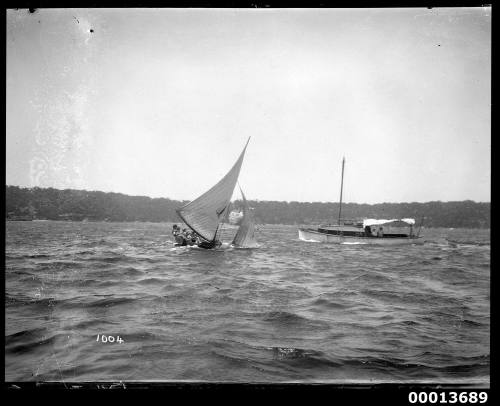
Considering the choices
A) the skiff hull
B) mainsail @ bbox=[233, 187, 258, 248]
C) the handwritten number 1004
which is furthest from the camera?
the skiff hull

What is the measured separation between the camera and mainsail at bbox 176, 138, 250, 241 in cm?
2291

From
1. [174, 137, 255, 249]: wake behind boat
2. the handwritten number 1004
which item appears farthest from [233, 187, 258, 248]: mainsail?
the handwritten number 1004

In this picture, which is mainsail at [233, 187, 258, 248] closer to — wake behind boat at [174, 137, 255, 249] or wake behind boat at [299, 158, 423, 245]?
wake behind boat at [174, 137, 255, 249]

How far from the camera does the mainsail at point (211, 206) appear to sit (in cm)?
2291

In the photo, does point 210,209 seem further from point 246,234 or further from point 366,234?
Answer: point 366,234

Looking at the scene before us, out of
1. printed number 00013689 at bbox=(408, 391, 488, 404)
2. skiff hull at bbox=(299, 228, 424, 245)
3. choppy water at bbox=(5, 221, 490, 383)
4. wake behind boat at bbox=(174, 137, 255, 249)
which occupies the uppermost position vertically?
wake behind boat at bbox=(174, 137, 255, 249)

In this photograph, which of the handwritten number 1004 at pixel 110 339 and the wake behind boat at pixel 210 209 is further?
the wake behind boat at pixel 210 209

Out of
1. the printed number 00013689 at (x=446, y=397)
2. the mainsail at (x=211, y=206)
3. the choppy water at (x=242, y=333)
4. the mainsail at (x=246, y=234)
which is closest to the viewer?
the printed number 00013689 at (x=446, y=397)

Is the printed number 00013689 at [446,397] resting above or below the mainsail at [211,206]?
below

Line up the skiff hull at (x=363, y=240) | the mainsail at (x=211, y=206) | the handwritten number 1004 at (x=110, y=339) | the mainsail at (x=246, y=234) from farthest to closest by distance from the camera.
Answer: the skiff hull at (x=363, y=240), the mainsail at (x=246, y=234), the mainsail at (x=211, y=206), the handwritten number 1004 at (x=110, y=339)

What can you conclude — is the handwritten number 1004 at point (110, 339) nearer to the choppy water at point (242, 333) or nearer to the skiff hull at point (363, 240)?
the choppy water at point (242, 333)

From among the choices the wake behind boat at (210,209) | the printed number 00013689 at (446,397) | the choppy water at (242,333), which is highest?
the wake behind boat at (210,209)

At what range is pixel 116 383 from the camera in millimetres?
4484

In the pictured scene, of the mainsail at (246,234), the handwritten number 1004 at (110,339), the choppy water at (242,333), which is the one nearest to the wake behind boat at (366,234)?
the mainsail at (246,234)
